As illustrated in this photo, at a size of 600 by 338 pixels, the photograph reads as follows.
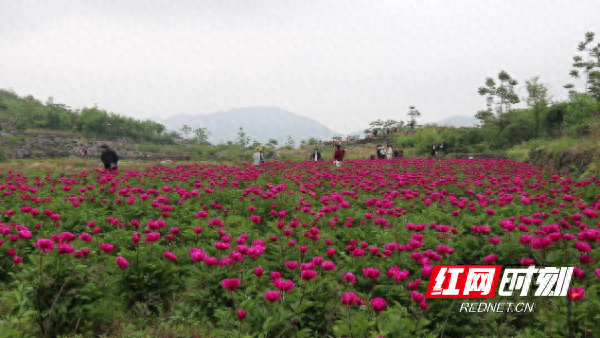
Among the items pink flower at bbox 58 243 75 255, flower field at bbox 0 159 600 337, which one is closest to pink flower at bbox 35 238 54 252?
flower field at bbox 0 159 600 337

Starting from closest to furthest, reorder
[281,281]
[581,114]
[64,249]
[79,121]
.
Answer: [281,281] < [64,249] < [581,114] < [79,121]

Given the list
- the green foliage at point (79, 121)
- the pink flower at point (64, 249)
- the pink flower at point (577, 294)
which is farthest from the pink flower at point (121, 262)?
the green foliage at point (79, 121)

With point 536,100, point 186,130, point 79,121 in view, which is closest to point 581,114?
point 536,100

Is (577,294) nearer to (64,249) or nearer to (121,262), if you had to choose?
(121,262)

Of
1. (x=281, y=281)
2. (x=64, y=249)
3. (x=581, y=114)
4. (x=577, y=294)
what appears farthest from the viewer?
(x=581, y=114)

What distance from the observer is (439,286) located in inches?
132

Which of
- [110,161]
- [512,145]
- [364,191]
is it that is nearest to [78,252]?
[364,191]

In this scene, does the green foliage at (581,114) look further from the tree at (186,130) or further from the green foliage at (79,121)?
the tree at (186,130)

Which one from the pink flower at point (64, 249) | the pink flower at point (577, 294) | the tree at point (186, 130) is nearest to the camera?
the pink flower at point (577, 294)

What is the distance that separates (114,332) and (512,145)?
3241 centimetres

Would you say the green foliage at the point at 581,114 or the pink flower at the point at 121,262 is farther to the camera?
the green foliage at the point at 581,114

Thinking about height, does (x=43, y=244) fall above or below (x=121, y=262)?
above

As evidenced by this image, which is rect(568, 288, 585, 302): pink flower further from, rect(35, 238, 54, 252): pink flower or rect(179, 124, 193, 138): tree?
rect(179, 124, 193, 138): tree

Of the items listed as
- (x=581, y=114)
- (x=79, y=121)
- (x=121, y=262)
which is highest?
(x=79, y=121)
